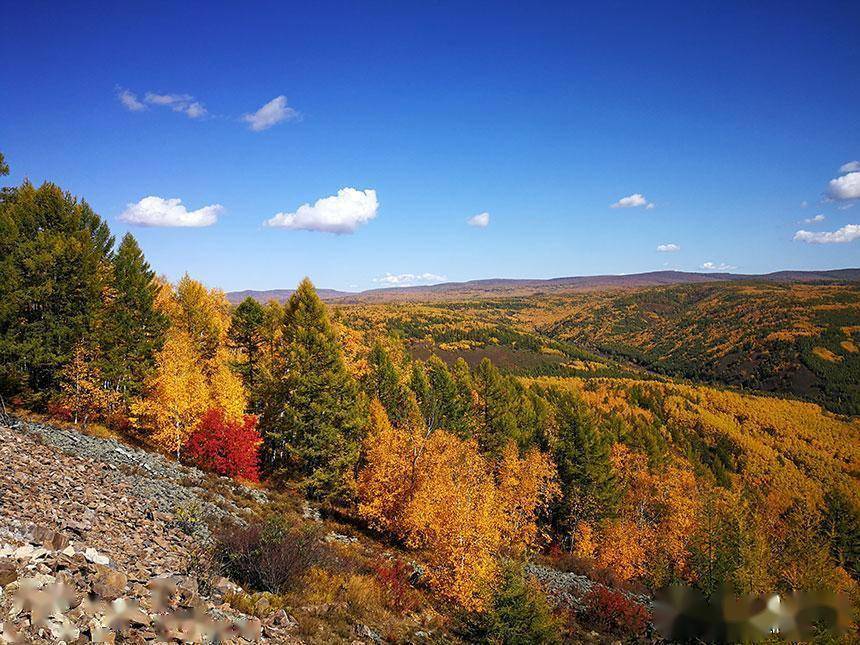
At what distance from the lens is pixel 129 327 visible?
98.0 feet

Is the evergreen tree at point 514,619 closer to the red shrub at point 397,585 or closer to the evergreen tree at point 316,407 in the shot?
the red shrub at point 397,585

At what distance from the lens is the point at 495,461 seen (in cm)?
5356

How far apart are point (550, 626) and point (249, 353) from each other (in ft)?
106

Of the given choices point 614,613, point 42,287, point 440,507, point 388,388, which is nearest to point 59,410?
point 42,287

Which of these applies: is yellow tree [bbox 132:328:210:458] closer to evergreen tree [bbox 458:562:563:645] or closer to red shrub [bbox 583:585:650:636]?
evergreen tree [bbox 458:562:563:645]

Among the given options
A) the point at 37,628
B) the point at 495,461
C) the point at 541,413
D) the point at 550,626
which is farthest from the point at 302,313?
the point at 541,413

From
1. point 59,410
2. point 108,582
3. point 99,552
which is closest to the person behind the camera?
point 108,582

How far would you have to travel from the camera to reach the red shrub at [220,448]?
28219 millimetres

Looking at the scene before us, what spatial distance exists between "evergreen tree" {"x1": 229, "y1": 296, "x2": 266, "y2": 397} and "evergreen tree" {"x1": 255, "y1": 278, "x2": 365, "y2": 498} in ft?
18.7

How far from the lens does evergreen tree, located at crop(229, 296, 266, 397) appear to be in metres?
37.4

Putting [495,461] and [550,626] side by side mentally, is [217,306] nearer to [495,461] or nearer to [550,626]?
[495,461]

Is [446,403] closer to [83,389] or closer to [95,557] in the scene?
[83,389]

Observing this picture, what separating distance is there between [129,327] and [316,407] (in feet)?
46.2

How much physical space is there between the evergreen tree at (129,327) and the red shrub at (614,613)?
105ft
